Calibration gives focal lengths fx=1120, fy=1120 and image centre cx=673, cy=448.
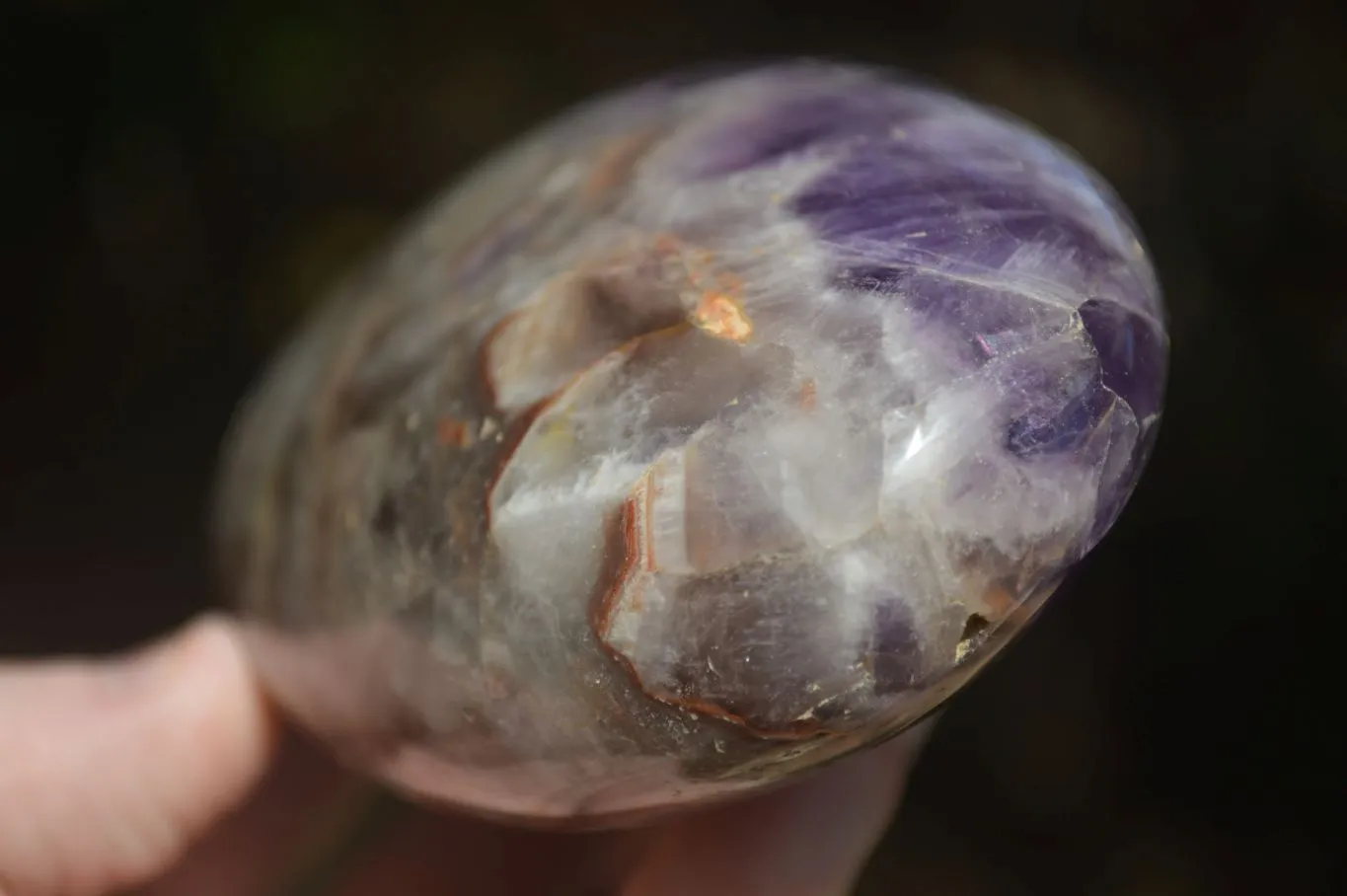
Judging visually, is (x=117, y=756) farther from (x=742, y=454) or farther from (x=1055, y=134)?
(x=1055, y=134)

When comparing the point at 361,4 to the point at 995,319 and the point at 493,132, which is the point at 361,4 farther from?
the point at 995,319

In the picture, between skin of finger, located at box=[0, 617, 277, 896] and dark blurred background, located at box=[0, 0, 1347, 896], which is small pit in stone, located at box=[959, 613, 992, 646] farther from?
dark blurred background, located at box=[0, 0, 1347, 896]

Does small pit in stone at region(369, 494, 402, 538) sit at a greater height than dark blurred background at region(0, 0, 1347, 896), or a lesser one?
greater

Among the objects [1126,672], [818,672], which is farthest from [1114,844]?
[818,672]

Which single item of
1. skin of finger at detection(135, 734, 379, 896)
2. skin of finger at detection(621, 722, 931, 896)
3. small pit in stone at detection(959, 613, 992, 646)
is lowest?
skin of finger at detection(135, 734, 379, 896)

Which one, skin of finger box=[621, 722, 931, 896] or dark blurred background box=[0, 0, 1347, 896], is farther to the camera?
dark blurred background box=[0, 0, 1347, 896]

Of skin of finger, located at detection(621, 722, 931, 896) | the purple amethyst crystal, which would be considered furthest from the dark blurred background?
the purple amethyst crystal

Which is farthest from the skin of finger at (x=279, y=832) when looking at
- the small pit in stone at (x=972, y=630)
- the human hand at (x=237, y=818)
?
the small pit in stone at (x=972, y=630)
